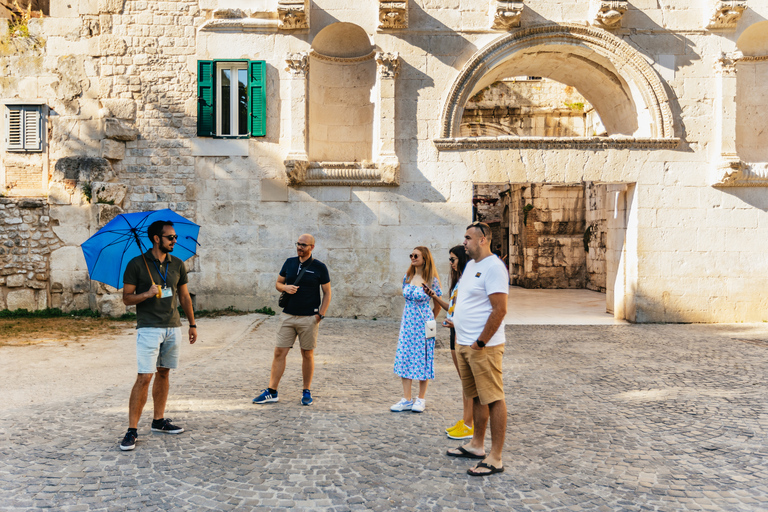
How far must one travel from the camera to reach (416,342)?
5078 mm

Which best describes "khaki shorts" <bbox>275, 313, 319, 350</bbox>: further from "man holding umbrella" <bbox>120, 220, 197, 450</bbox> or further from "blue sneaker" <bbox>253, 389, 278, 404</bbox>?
"man holding umbrella" <bbox>120, 220, 197, 450</bbox>

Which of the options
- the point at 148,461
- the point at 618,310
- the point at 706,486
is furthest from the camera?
the point at 618,310

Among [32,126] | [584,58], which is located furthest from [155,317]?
[584,58]

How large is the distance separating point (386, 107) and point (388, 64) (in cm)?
81

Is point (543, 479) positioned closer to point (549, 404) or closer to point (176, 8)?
point (549, 404)

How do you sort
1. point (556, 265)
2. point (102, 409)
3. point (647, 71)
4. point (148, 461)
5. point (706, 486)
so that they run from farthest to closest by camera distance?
point (556, 265)
point (647, 71)
point (102, 409)
point (148, 461)
point (706, 486)

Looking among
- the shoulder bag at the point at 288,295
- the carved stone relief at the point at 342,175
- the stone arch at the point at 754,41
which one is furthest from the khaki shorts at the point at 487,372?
the stone arch at the point at 754,41

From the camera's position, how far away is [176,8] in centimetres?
1065

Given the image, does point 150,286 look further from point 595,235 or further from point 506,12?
point 595,235

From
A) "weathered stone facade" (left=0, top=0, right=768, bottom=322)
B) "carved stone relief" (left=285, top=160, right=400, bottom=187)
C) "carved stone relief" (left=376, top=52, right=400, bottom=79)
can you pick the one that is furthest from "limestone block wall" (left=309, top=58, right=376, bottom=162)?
"carved stone relief" (left=376, top=52, right=400, bottom=79)

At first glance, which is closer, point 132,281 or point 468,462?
point 468,462

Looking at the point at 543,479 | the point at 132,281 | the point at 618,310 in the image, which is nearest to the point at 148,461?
the point at 132,281

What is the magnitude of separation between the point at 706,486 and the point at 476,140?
7.94 m

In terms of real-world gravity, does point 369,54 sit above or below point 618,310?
above
